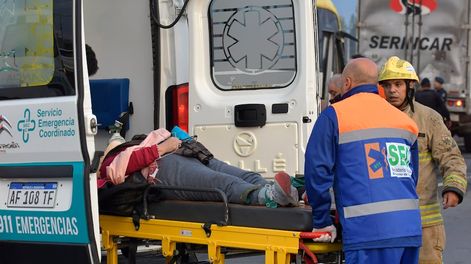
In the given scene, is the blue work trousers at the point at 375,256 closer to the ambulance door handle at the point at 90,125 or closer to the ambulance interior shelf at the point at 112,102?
the ambulance door handle at the point at 90,125

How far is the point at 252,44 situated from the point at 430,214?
7.74ft

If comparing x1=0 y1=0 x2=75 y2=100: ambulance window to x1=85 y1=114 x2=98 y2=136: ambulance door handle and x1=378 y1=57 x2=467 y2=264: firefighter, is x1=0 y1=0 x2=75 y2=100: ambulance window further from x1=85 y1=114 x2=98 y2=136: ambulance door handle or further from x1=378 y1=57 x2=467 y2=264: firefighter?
x1=378 y1=57 x2=467 y2=264: firefighter

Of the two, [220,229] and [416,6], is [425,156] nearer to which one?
[220,229]

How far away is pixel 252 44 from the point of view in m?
6.49

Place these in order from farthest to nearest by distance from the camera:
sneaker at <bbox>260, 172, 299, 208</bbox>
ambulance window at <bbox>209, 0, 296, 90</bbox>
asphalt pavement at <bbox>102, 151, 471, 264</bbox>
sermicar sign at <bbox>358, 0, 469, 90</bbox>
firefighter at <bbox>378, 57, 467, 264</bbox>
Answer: sermicar sign at <bbox>358, 0, 469, 90</bbox>, ambulance window at <bbox>209, 0, 296, 90</bbox>, asphalt pavement at <bbox>102, 151, 471, 264</bbox>, firefighter at <bbox>378, 57, 467, 264</bbox>, sneaker at <bbox>260, 172, 299, 208</bbox>

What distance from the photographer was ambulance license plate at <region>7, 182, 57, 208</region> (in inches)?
179

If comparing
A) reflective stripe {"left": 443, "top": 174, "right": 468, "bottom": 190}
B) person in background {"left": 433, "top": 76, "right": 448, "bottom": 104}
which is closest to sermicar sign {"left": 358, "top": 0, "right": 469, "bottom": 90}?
person in background {"left": 433, "top": 76, "right": 448, "bottom": 104}

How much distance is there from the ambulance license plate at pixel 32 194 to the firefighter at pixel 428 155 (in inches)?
74.0

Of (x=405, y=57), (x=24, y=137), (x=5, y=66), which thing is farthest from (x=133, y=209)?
(x=405, y=57)

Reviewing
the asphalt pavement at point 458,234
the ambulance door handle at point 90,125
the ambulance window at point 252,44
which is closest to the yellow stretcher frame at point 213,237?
the ambulance door handle at point 90,125

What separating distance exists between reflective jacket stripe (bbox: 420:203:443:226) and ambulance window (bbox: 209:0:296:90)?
79.6 inches

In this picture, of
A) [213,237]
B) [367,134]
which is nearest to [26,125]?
[213,237]

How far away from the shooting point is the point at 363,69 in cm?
415

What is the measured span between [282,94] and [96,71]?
1.52 metres
